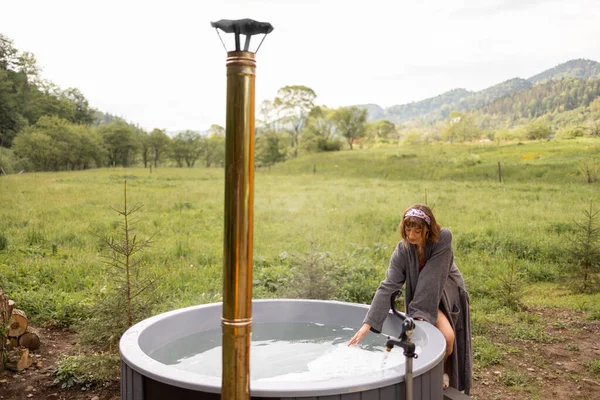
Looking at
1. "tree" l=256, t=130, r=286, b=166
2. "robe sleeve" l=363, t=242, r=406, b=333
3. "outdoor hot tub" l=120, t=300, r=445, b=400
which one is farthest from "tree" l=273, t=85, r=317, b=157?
"robe sleeve" l=363, t=242, r=406, b=333

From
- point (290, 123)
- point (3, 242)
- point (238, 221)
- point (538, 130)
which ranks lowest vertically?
point (3, 242)

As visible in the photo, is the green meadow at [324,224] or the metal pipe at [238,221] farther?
the green meadow at [324,224]

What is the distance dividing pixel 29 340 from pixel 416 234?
2398 mm

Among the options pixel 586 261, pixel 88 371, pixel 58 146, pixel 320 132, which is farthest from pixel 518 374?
pixel 58 146

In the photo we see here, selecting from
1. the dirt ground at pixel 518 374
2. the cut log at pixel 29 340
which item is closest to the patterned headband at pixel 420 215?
the dirt ground at pixel 518 374

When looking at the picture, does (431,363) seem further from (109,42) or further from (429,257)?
(109,42)

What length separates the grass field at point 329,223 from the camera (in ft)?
13.8

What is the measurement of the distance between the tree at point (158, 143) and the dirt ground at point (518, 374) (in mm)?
2939

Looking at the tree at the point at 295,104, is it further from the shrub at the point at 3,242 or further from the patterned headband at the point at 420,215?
the patterned headband at the point at 420,215

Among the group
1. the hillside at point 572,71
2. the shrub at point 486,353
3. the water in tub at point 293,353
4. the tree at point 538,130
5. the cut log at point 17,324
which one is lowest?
the shrub at point 486,353

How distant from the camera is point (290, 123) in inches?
256

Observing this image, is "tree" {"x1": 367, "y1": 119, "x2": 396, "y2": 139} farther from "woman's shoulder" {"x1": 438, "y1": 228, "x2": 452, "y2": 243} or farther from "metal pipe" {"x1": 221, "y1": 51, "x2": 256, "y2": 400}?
"metal pipe" {"x1": 221, "y1": 51, "x2": 256, "y2": 400}

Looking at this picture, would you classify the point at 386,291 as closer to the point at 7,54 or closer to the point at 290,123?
the point at 7,54

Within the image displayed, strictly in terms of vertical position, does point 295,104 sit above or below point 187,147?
above
